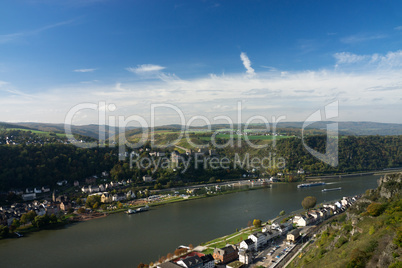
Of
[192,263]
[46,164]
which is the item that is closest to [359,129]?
[46,164]

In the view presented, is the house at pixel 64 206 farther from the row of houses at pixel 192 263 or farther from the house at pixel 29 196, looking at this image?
the row of houses at pixel 192 263

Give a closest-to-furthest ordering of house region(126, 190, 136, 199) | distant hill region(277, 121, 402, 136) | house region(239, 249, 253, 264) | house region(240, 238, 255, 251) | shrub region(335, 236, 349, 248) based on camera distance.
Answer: shrub region(335, 236, 349, 248) < house region(239, 249, 253, 264) < house region(240, 238, 255, 251) < house region(126, 190, 136, 199) < distant hill region(277, 121, 402, 136)

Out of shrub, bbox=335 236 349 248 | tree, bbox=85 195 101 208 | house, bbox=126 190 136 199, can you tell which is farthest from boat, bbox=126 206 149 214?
shrub, bbox=335 236 349 248

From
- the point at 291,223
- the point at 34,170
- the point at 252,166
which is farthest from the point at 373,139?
the point at 34,170

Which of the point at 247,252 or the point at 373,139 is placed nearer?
the point at 247,252

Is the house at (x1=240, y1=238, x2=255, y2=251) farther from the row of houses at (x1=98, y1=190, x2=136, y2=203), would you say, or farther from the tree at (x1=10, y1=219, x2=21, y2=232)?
the row of houses at (x1=98, y1=190, x2=136, y2=203)

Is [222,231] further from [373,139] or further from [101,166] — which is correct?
[373,139]

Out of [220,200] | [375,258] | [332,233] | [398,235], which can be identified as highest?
[398,235]
